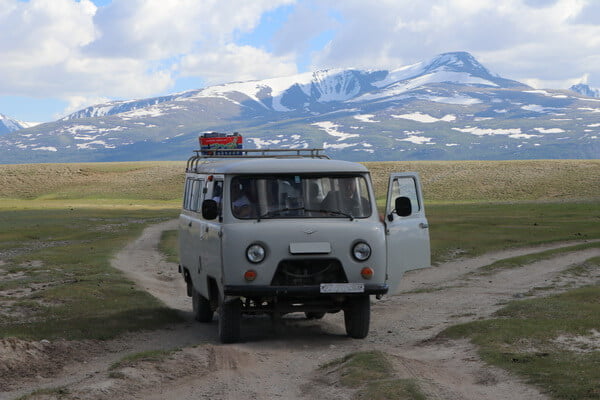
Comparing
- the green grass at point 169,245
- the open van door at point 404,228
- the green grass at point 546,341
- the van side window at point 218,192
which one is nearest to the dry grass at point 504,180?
the green grass at point 169,245

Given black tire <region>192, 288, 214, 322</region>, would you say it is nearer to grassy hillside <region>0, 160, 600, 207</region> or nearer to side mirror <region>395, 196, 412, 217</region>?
side mirror <region>395, 196, 412, 217</region>

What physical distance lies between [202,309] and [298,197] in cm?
460

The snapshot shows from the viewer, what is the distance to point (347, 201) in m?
15.2

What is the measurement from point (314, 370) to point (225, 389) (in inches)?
69.1

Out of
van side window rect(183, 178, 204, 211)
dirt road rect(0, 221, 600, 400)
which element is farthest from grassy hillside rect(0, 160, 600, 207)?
dirt road rect(0, 221, 600, 400)

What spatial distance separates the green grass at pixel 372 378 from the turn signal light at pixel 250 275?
84.3 inches

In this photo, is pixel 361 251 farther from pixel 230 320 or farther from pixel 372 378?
pixel 372 378

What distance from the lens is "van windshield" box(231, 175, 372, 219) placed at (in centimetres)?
1496

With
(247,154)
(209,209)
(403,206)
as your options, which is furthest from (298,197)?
(247,154)

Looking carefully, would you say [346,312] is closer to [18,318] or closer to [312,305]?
[312,305]

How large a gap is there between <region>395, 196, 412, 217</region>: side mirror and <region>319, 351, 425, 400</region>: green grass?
2995 mm

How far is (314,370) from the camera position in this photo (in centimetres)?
1288

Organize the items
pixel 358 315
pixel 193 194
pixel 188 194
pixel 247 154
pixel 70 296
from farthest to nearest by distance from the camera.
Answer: pixel 70 296 < pixel 188 194 < pixel 247 154 < pixel 193 194 < pixel 358 315

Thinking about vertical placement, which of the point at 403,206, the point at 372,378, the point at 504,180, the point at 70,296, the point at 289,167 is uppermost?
the point at 289,167
